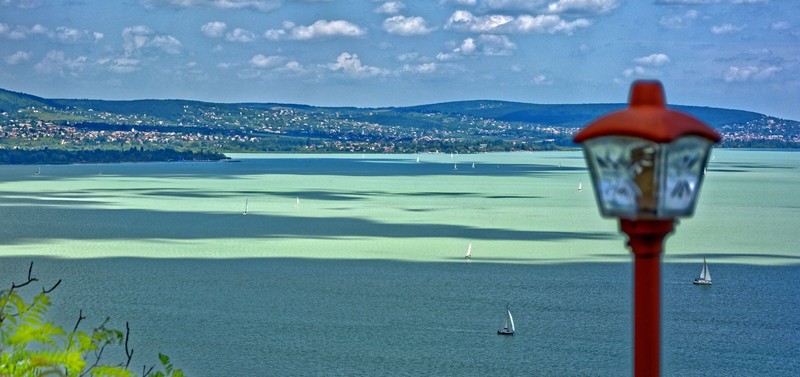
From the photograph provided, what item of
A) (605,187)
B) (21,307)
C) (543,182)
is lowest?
(543,182)

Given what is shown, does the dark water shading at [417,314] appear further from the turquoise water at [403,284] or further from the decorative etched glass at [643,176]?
the decorative etched glass at [643,176]

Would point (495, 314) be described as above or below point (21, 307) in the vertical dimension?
below

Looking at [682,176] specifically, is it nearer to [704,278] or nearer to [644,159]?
[644,159]

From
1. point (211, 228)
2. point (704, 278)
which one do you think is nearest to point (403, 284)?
point (704, 278)

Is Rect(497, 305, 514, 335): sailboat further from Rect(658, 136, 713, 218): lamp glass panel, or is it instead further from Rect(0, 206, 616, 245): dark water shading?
Rect(658, 136, 713, 218): lamp glass panel

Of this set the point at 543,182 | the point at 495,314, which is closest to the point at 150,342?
the point at 495,314

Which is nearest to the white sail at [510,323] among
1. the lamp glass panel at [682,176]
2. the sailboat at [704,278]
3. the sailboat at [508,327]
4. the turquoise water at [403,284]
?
the sailboat at [508,327]

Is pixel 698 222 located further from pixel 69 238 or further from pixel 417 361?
pixel 417 361

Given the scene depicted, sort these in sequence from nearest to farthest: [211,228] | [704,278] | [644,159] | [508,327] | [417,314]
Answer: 1. [644,159]
2. [508,327]
3. [417,314]
4. [704,278]
5. [211,228]
